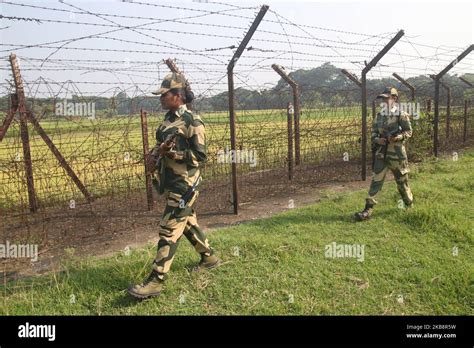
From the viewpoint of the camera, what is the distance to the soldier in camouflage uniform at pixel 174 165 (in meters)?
3.25

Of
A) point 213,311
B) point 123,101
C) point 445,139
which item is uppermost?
point 123,101

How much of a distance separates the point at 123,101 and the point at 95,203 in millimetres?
1903

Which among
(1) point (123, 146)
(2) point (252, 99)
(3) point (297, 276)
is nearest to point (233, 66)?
(2) point (252, 99)

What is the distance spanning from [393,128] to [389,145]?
9.9 inches

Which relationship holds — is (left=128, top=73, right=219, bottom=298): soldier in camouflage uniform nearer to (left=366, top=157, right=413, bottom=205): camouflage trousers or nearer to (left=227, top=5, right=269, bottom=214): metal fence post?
(left=227, top=5, right=269, bottom=214): metal fence post

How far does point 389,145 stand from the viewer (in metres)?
5.41

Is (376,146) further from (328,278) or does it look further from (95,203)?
(95,203)

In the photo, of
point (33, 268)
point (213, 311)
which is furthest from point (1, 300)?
point (213, 311)

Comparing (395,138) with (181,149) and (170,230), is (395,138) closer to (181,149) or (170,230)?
(181,149)

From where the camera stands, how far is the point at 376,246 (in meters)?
4.30

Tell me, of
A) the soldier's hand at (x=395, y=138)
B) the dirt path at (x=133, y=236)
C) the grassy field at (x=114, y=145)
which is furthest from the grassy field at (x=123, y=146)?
the soldier's hand at (x=395, y=138)

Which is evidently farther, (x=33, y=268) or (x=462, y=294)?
(x=33, y=268)

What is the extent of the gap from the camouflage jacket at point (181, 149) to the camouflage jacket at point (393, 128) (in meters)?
3.13

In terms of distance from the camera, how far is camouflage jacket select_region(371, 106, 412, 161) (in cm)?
529
